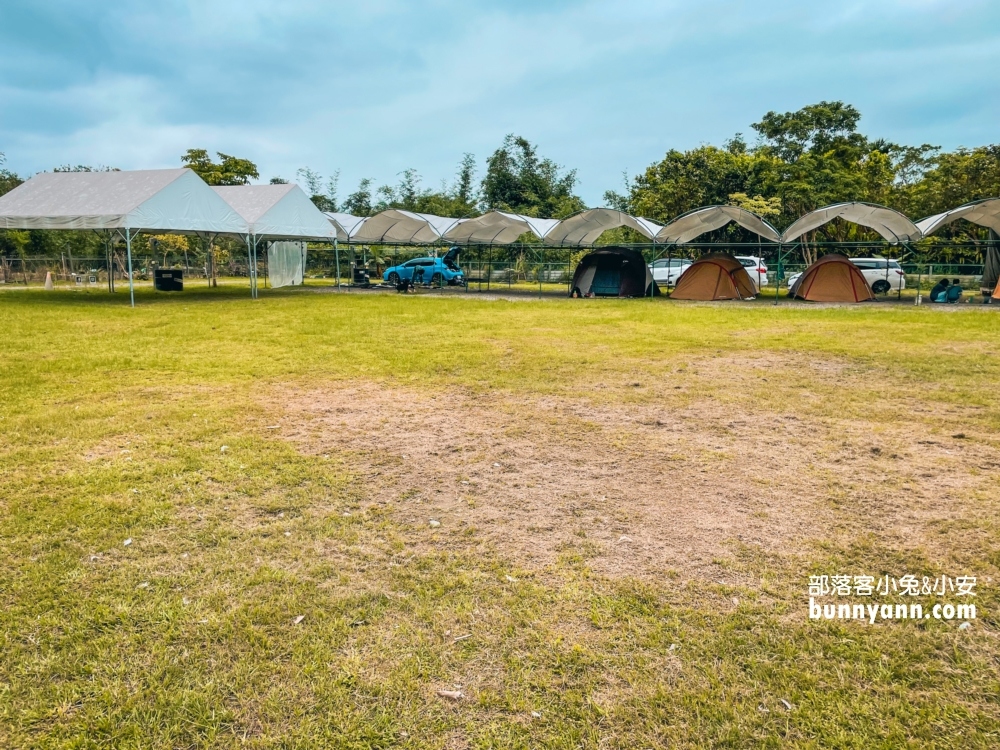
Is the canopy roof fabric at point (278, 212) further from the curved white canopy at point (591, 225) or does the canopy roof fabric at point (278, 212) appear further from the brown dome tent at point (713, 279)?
the brown dome tent at point (713, 279)

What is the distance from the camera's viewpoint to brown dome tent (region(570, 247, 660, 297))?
2206 centimetres

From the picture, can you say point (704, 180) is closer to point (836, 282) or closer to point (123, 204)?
point (836, 282)

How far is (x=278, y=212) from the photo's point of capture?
2117 centimetres

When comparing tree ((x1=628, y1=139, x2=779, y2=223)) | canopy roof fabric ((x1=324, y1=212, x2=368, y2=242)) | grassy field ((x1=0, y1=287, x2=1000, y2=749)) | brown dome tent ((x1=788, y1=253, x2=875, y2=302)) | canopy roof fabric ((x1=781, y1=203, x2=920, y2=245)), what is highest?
tree ((x1=628, y1=139, x2=779, y2=223))

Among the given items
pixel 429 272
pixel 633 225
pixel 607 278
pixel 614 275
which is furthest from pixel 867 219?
pixel 429 272

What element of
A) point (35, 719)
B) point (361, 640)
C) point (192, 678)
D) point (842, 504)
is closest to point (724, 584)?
point (842, 504)

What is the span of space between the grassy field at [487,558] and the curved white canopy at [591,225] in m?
14.3

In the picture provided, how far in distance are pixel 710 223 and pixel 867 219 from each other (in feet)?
14.6

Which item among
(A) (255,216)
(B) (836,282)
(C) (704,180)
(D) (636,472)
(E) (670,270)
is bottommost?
(D) (636,472)

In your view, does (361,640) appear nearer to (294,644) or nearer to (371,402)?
(294,644)

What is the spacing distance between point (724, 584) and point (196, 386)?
6.05m

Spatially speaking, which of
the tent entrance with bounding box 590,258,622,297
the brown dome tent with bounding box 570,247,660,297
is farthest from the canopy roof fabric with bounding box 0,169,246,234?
the tent entrance with bounding box 590,258,622,297

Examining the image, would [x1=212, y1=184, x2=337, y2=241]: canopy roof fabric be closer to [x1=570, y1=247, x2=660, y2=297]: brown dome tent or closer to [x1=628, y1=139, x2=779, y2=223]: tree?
[x1=570, y1=247, x2=660, y2=297]: brown dome tent

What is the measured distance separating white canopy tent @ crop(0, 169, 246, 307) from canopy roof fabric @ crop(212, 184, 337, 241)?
872 mm
